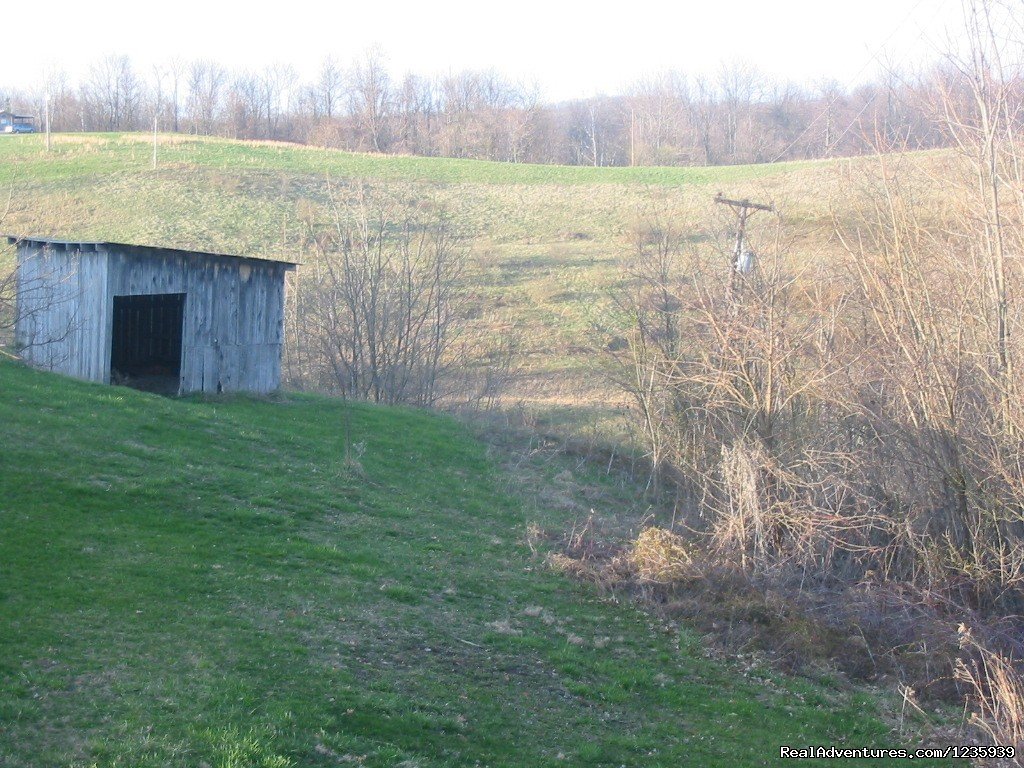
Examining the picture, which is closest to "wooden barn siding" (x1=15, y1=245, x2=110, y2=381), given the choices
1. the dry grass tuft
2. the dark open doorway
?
the dark open doorway

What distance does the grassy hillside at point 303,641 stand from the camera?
20.1 ft

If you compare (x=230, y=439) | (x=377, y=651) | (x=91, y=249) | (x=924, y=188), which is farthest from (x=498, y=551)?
(x=91, y=249)

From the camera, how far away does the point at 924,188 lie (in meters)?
11.9

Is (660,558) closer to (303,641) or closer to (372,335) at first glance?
(303,641)

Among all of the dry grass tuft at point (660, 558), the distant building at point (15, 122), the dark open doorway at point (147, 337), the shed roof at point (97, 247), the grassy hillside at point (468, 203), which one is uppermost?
the distant building at point (15, 122)

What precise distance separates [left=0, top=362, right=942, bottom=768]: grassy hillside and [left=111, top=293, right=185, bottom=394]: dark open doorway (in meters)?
7.57

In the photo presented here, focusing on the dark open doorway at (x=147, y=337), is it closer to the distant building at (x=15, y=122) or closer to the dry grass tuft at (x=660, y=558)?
the dry grass tuft at (x=660, y=558)

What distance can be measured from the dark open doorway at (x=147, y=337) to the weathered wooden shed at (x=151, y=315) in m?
0.02

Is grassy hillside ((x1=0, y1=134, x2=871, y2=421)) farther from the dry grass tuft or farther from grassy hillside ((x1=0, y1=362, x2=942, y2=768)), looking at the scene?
grassy hillside ((x1=0, y1=362, x2=942, y2=768))

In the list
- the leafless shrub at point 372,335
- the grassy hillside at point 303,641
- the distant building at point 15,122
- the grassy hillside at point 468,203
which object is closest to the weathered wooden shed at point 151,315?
the grassy hillside at point 303,641

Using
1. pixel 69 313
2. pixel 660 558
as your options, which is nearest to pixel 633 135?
pixel 69 313

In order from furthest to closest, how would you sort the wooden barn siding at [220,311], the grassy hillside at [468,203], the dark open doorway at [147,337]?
the grassy hillside at [468,203], the dark open doorway at [147,337], the wooden barn siding at [220,311]

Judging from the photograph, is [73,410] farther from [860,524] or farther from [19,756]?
[860,524]

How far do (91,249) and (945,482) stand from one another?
15.1 meters
